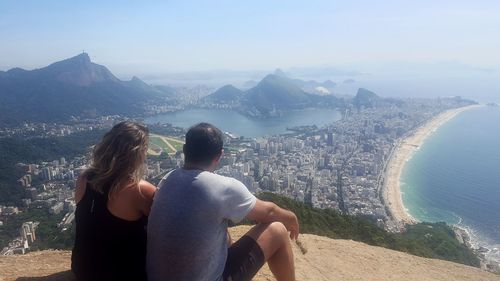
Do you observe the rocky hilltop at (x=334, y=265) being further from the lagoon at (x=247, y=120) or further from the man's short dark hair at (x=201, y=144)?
the lagoon at (x=247, y=120)

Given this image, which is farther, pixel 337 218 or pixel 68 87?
pixel 68 87

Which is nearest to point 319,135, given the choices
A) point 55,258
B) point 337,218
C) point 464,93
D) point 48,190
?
point 48,190

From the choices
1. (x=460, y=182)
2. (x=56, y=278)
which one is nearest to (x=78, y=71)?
(x=460, y=182)

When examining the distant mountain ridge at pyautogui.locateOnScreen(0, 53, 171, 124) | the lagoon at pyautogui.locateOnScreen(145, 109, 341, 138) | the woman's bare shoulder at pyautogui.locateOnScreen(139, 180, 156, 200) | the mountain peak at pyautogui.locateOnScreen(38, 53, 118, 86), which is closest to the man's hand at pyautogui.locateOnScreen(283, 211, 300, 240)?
the woman's bare shoulder at pyautogui.locateOnScreen(139, 180, 156, 200)

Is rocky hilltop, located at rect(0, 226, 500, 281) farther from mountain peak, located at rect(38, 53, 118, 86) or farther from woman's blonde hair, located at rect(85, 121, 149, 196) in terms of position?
mountain peak, located at rect(38, 53, 118, 86)

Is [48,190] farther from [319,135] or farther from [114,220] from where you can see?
[319,135]
